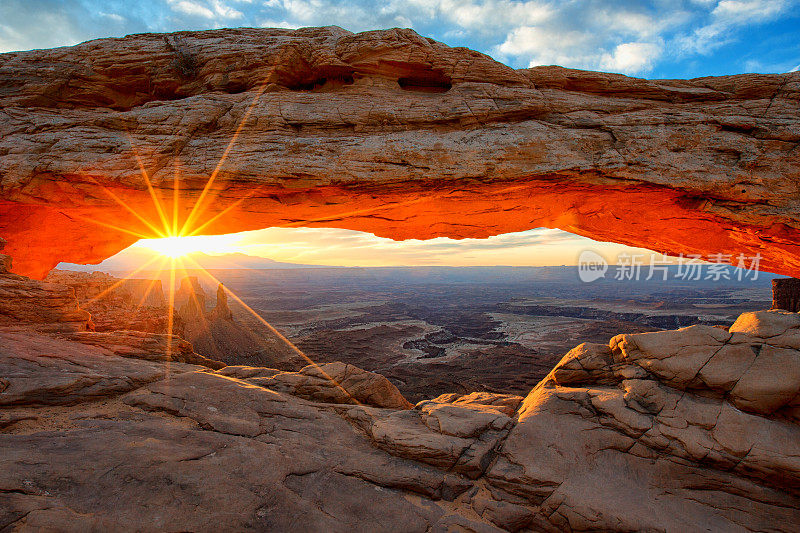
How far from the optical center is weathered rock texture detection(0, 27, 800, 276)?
407 inches

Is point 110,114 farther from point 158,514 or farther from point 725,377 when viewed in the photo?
point 725,377

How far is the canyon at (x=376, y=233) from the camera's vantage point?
5582 mm

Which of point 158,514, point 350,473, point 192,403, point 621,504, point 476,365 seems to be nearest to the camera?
point 158,514

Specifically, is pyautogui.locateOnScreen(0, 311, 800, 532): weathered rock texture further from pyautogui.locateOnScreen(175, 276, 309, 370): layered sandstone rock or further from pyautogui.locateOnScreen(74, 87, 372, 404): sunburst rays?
pyautogui.locateOnScreen(175, 276, 309, 370): layered sandstone rock

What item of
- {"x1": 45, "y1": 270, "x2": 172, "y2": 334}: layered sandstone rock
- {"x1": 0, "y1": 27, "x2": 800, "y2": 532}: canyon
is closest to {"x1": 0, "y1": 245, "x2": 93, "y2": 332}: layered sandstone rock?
{"x1": 0, "y1": 27, "x2": 800, "y2": 532}: canyon

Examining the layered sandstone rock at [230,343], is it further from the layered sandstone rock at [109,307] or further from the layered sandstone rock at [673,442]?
the layered sandstone rock at [673,442]

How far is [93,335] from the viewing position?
9859 mm

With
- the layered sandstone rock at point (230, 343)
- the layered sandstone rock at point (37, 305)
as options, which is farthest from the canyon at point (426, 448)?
the layered sandstone rock at point (230, 343)

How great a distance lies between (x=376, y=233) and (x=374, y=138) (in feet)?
19.5

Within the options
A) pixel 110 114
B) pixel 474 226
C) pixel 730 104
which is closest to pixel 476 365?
pixel 474 226

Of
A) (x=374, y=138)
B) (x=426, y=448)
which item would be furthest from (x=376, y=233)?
(x=426, y=448)

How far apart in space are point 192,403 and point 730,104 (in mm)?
18164

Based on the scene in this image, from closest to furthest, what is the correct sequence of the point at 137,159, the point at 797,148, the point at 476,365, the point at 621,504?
the point at 621,504
the point at 797,148
the point at 137,159
the point at 476,365

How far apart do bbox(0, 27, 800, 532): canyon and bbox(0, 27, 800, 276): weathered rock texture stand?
0.29 ft
